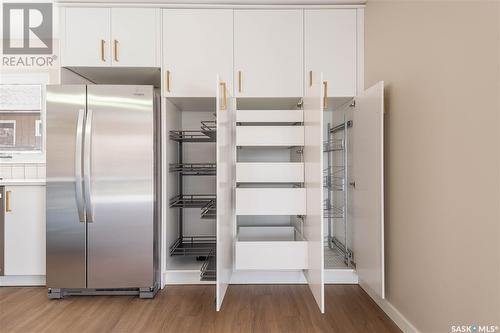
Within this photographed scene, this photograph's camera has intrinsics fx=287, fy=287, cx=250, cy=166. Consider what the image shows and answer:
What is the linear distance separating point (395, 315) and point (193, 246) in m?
1.69

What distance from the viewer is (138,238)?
211cm

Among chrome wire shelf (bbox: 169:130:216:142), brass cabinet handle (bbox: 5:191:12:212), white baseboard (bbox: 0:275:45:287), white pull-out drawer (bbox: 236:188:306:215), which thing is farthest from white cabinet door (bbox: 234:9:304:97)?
white baseboard (bbox: 0:275:45:287)

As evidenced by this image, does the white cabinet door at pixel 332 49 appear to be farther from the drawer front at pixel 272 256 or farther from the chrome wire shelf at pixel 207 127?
the drawer front at pixel 272 256

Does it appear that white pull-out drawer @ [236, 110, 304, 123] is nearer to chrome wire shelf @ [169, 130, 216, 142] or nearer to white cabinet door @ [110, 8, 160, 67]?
chrome wire shelf @ [169, 130, 216, 142]

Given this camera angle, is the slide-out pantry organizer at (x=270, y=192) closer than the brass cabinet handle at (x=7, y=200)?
Yes

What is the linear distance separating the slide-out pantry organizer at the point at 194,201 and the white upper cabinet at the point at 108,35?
0.70 metres

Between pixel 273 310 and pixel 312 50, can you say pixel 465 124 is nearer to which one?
pixel 312 50

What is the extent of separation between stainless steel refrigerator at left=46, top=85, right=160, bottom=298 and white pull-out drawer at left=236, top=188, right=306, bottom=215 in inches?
27.7

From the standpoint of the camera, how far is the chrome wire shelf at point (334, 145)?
2.65m

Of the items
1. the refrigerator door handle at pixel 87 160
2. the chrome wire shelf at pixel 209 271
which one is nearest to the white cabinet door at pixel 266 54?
the refrigerator door handle at pixel 87 160

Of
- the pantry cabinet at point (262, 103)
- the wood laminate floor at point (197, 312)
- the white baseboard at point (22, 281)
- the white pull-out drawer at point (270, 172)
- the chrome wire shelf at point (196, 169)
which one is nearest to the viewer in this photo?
the wood laminate floor at point (197, 312)

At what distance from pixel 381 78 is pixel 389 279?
1.37 meters

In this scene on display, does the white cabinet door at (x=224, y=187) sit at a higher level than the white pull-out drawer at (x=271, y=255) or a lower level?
higher

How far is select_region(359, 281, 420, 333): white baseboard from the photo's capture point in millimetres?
1680
